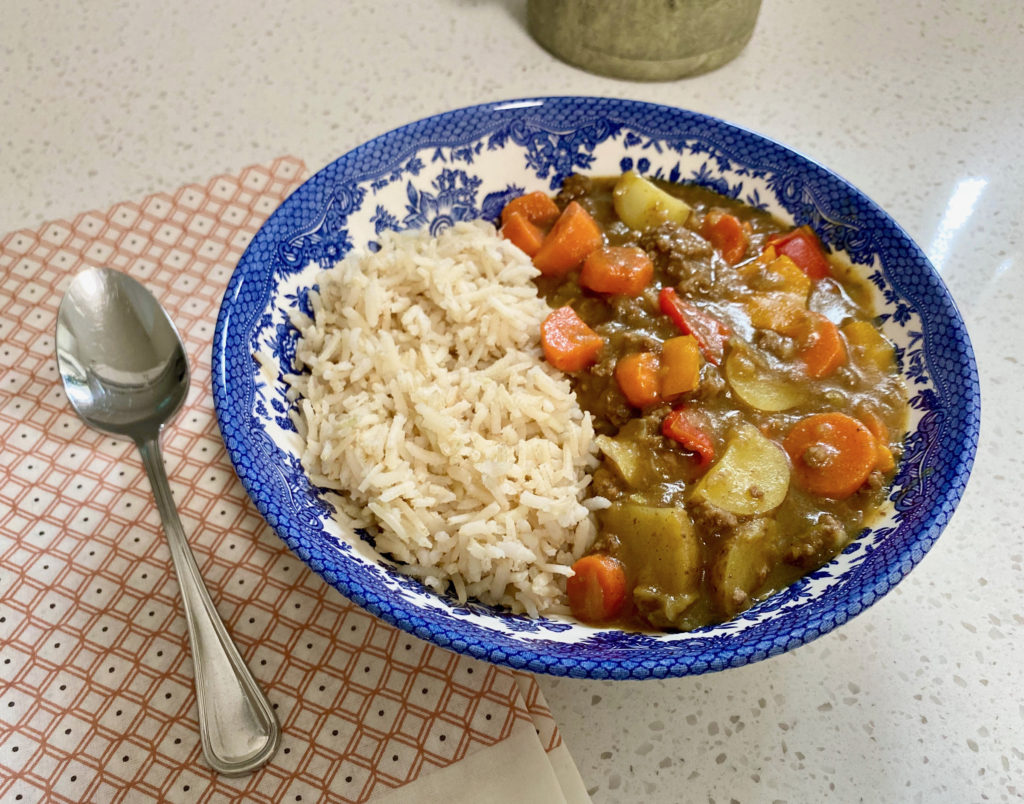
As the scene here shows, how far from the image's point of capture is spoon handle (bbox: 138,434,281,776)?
168 cm

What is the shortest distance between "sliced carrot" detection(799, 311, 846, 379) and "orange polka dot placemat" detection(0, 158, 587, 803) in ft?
3.59

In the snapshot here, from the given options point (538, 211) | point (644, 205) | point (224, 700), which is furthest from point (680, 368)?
point (224, 700)

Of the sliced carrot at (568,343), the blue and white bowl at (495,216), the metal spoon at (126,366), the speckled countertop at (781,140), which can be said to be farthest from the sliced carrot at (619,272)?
the metal spoon at (126,366)

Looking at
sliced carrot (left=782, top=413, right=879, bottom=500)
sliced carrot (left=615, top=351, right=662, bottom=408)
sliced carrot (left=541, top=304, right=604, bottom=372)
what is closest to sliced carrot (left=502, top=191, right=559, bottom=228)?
sliced carrot (left=541, top=304, right=604, bottom=372)

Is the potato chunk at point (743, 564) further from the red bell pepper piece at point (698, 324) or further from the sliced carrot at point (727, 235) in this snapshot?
the sliced carrot at point (727, 235)

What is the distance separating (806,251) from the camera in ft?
7.72

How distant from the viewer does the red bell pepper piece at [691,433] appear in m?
1.95

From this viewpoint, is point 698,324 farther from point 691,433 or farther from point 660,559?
point 660,559

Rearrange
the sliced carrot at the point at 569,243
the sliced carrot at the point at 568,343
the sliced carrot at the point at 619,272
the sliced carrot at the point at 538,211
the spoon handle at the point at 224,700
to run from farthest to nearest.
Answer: the sliced carrot at the point at 538,211
the sliced carrot at the point at 569,243
the sliced carrot at the point at 619,272
the sliced carrot at the point at 568,343
the spoon handle at the point at 224,700

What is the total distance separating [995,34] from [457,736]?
156 inches

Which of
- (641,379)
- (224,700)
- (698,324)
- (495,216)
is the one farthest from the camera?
(495,216)

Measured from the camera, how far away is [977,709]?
73.0 inches

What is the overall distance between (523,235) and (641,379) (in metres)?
0.67

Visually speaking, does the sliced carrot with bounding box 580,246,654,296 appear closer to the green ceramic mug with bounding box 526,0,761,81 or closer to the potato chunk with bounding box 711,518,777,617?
the potato chunk with bounding box 711,518,777,617
